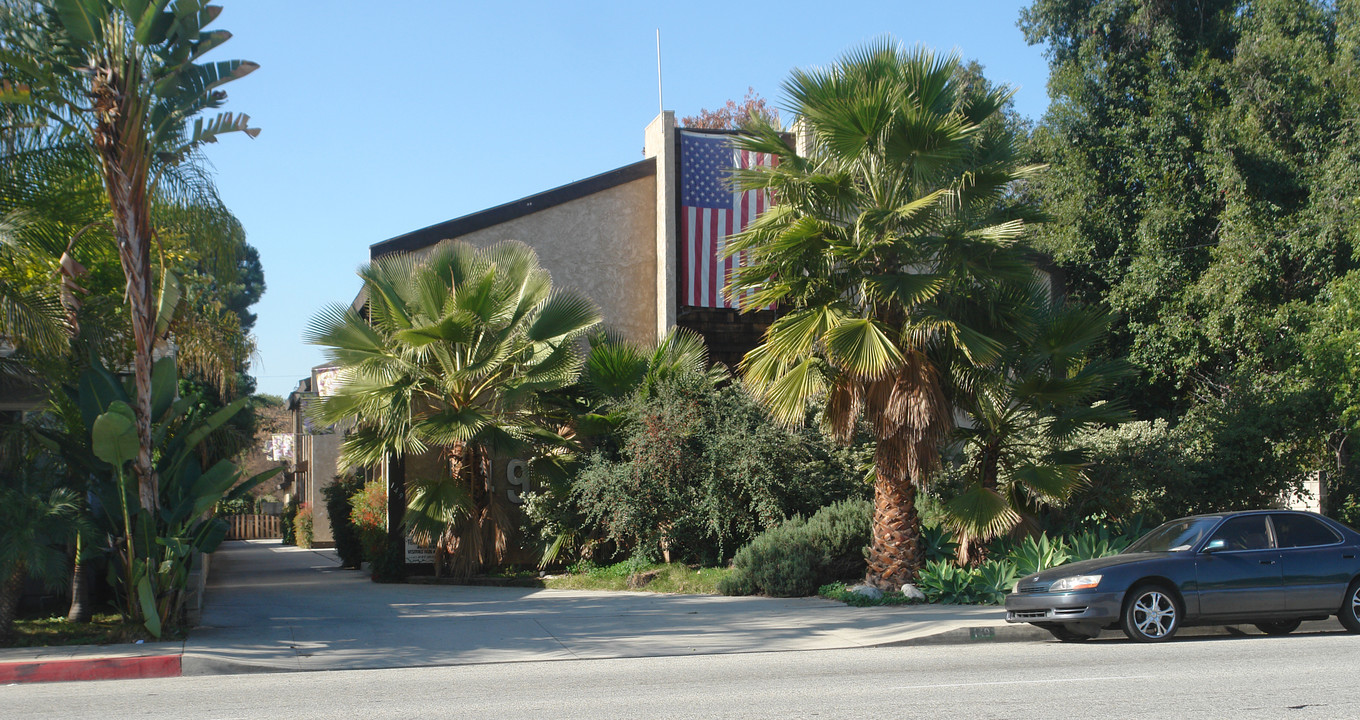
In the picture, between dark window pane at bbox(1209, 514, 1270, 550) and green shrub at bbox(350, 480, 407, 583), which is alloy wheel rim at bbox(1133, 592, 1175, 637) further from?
green shrub at bbox(350, 480, 407, 583)

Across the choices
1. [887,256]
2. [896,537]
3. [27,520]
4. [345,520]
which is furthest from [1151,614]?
[345,520]

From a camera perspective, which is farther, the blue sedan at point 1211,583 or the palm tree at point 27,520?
A: the blue sedan at point 1211,583

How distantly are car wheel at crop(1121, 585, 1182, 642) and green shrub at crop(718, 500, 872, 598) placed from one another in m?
4.53

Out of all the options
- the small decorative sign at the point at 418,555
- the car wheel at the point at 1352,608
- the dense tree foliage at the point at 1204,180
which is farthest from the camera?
the dense tree foliage at the point at 1204,180

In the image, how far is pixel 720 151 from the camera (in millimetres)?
20969

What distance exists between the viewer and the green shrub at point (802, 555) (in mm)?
14297

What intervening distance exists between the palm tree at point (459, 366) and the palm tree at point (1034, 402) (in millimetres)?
6620

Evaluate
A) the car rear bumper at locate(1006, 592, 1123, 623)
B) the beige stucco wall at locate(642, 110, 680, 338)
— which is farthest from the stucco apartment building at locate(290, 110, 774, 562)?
the car rear bumper at locate(1006, 592, 1123, 623)

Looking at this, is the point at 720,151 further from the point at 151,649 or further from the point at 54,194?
the point at 151,649

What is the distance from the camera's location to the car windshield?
10.8 m

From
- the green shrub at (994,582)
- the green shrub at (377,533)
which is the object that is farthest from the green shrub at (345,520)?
the green shrub at (994,582)

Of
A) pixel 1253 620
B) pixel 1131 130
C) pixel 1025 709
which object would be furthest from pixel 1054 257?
pixel 1025 709

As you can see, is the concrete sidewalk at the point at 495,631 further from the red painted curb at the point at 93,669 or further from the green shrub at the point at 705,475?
the green shrub at the point at 705,475

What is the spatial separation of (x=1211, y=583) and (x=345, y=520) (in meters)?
17.7
